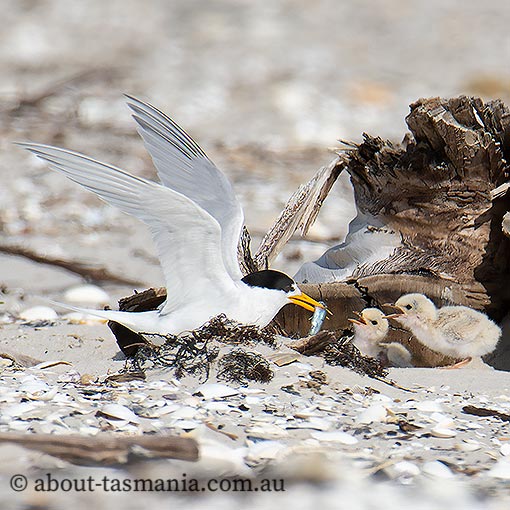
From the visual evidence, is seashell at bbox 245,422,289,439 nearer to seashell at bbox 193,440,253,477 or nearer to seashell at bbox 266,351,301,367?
seashell at bbox 193,440,253,477

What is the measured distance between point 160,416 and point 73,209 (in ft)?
19.3

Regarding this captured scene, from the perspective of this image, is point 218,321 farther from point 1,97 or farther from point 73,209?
point 1,97

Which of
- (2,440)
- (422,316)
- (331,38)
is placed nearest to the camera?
(2,440)

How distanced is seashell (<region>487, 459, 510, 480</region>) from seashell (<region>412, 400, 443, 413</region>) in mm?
477

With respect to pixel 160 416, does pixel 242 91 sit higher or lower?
higher

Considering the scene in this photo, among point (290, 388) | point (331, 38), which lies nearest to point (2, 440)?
point (290, 388)

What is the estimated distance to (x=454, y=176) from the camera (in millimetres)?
4695

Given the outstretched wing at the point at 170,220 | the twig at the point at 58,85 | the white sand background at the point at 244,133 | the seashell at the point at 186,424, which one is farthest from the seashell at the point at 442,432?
the twig at the point at 58,85

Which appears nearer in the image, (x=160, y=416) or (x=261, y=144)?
(x=160, y=416)

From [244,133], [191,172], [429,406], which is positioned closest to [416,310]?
[429,406]

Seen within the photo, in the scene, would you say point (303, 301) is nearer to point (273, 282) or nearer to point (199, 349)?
point (273, 282)

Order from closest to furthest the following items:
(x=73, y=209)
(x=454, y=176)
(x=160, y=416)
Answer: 1. (x=160, y=416)
2. (x=454, y=176)
3. (x=73, y=209)

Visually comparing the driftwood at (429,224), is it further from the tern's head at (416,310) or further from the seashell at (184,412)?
the seashell at (184,412)

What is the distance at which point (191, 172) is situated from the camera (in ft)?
13.3
